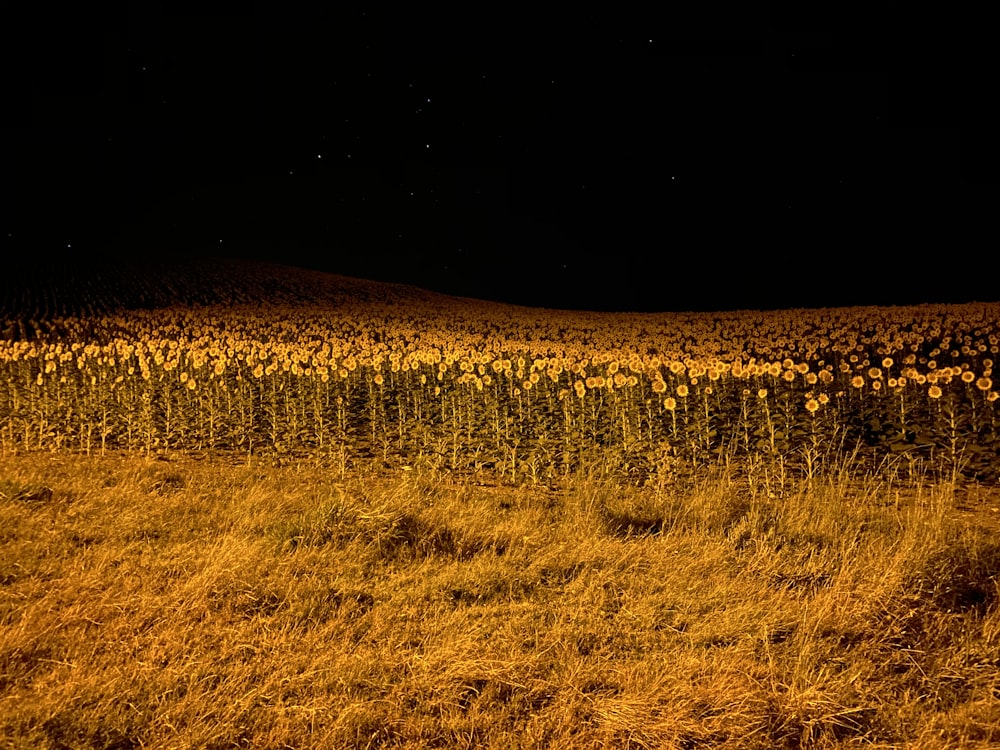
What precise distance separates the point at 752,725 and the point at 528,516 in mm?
2874

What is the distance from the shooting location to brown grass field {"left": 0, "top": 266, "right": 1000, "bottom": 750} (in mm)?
3338

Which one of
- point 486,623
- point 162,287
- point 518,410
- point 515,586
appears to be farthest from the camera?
point 162,287

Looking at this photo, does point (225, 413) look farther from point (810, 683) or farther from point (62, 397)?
point (810, 683)

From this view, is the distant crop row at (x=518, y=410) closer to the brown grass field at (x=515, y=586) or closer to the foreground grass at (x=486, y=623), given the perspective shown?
the brown grass field at (x=515, y=586)

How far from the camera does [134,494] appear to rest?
631 cm

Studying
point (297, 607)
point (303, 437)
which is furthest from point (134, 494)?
point (303, 437)

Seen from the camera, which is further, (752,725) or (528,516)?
(528,516)

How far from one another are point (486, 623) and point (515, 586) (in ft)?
1.83

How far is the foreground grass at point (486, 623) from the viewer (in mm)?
3299

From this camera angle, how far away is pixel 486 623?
415cm

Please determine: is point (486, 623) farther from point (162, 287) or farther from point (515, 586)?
point (162, 287)

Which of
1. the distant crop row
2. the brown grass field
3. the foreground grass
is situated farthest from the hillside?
the foreground grass

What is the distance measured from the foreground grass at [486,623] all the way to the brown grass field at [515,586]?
0.06ft

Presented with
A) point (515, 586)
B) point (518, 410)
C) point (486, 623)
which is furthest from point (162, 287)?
point (486, 623)
